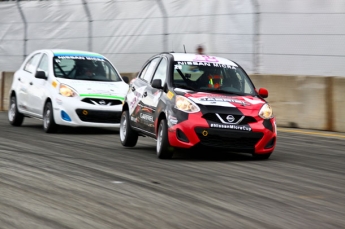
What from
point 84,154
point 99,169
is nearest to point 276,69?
point 84,154

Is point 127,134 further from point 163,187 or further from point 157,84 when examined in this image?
point 163,187

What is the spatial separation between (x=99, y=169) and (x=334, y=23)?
970 centimetres

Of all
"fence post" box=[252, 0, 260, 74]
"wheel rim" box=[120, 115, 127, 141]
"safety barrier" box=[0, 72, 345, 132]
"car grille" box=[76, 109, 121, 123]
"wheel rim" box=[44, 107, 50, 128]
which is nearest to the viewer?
"wheel rim" box=[120, 115, 127, 141]

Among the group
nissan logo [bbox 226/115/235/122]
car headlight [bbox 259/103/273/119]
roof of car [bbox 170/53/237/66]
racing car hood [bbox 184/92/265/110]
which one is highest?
roof of car [bbox 170/53/237/66]

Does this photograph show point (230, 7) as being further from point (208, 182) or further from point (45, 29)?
point (208, 182)

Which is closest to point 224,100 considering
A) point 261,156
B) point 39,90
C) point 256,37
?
point 261,156

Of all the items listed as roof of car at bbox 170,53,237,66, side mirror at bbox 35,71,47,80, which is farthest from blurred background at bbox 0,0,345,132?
side mirror at bbox 35,71,47,80

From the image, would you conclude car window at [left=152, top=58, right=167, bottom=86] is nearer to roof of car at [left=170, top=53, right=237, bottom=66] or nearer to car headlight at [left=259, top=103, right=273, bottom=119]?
roof of car at [left=170, top=53, right=237, bottom=66]

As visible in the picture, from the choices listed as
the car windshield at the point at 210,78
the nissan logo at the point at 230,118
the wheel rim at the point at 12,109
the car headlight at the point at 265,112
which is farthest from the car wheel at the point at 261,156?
the wheel rim at the point at 12,109

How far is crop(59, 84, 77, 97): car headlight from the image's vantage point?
53.6 ft

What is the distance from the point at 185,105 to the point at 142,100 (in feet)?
4.85

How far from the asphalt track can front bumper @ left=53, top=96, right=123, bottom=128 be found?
180 cm

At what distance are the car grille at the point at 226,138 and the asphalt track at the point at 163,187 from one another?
0.78ft

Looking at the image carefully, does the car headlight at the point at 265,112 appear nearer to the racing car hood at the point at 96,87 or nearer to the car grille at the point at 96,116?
the car grille at the point at 96,116
